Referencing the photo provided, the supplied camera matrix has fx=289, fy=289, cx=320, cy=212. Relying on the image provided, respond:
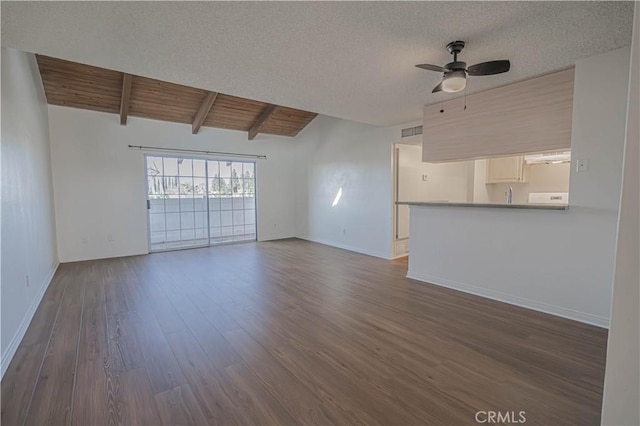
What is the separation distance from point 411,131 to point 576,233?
9.18 feet

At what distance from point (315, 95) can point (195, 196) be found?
4.47 meters

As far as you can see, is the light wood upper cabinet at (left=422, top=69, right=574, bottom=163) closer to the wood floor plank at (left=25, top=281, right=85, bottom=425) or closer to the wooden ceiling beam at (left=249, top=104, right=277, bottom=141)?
the wooden ceiling beam at (left=249, top=104, right=277, bottom=141)

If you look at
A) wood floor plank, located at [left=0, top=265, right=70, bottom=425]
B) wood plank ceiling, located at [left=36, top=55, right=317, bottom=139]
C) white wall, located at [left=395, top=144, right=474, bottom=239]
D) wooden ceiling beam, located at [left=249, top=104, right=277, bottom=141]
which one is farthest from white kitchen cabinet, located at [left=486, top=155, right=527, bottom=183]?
wood floor plank, located at [left=0, top=265, right=70, bottom=425]

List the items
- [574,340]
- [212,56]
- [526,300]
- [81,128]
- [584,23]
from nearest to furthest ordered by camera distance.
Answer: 1. [584,23]
2. [574,340]
3. [212,56]
4. [526,300]
5. [81,128]

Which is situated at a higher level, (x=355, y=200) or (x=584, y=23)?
(x=584, y=23)

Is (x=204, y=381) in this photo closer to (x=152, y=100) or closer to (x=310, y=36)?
(x=310, y=36)

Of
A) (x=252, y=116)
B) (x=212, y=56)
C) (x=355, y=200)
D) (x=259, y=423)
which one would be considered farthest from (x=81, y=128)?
(x=259, y=423)

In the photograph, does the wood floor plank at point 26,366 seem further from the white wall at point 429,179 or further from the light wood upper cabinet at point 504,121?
the white wall at point 429,179

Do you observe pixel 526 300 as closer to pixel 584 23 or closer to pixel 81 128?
pixel 584 23

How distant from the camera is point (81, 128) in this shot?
17.1ft

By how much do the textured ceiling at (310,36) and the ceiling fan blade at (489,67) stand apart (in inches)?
6.9

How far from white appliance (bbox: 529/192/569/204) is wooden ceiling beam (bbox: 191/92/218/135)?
5.98 meters

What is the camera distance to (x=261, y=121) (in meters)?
6.34

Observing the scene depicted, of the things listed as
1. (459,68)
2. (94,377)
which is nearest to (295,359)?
(94,377)
